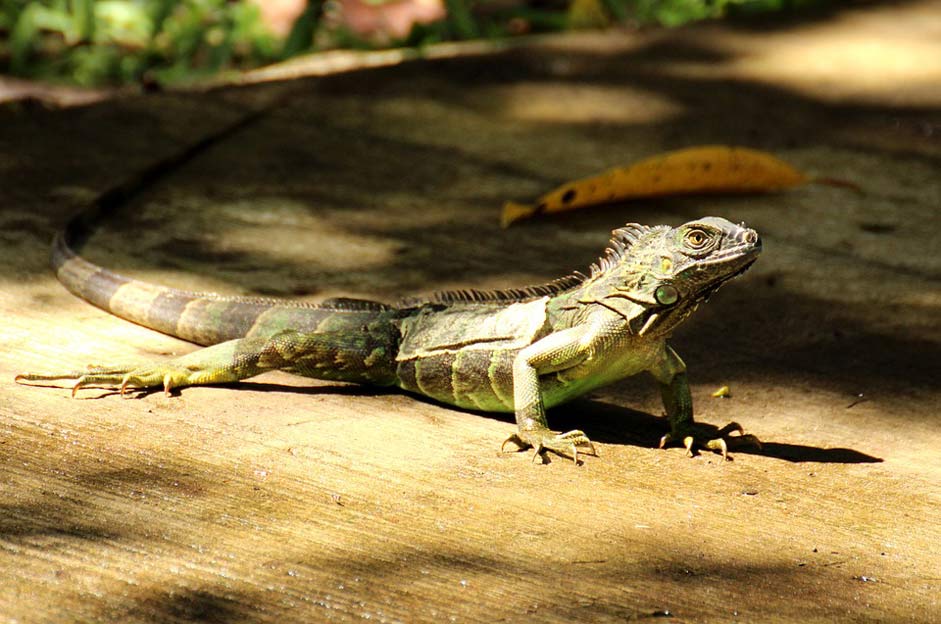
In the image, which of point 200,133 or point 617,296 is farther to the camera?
point 200,133

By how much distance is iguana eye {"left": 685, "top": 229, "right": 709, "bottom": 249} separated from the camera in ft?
10.3

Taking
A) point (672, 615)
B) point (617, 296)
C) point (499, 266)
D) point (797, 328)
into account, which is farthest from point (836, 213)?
point (672, 615)

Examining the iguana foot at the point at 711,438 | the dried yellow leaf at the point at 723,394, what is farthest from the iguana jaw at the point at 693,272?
the dried yellow leaf at the point at 723,394

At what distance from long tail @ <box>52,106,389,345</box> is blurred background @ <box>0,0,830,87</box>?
176 inches

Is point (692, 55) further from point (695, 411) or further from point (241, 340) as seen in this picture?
point (241, 340)

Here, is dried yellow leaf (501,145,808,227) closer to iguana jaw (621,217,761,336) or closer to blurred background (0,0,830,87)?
iguana jaw (621,217,761,336)

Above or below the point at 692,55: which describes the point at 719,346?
below

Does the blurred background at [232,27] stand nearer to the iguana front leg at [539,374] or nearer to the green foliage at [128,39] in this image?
the green foliage at [128,39]

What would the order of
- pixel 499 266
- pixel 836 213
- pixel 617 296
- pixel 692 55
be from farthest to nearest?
pixel 692 55, pixel 836 213, pixel 499 266, pixel 617 296

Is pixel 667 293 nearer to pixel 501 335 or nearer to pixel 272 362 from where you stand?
pixel 501 335

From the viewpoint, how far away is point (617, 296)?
10.8 ft

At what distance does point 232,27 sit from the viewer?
8.60 meters

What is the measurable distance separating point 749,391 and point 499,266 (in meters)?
1.10

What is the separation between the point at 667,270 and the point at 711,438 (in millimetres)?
457
